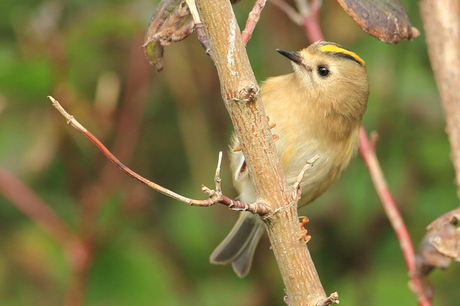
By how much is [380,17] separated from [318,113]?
34.1 inches

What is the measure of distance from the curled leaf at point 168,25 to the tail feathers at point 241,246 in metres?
1.29

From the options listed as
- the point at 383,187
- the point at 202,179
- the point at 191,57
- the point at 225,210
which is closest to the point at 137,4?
the point at 191,57

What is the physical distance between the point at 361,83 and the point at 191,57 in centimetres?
126

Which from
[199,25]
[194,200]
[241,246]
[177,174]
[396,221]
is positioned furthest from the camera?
[177,174]

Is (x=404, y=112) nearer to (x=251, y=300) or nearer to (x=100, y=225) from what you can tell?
(x=251, y=300)

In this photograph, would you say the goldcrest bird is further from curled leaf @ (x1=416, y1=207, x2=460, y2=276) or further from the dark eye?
curled leaf @ (x1=416, y1=207, x2=460, y2=276)

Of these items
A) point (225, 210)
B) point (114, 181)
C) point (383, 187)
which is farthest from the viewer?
point (225, 210)

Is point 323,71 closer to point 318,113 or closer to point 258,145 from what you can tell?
point 318,113

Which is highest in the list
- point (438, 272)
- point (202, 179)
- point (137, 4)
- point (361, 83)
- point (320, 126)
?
point (137, 4)

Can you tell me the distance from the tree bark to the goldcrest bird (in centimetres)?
90

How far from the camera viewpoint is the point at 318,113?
2330mm

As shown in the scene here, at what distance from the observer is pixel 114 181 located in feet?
8.94

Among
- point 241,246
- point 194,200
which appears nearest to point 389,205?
point 241,246

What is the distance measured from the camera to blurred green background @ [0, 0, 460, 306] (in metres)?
2.88
